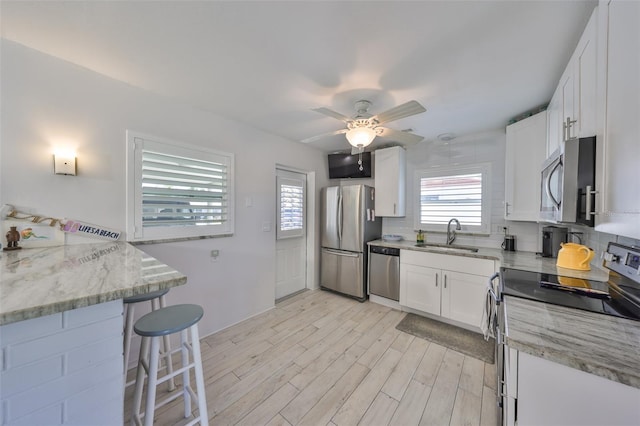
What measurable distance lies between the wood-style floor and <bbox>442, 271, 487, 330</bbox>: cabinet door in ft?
1.71

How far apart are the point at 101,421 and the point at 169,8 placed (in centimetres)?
184

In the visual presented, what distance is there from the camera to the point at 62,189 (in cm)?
163

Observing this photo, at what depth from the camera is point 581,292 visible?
1210 mm

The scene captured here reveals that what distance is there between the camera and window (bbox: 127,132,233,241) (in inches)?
76.6

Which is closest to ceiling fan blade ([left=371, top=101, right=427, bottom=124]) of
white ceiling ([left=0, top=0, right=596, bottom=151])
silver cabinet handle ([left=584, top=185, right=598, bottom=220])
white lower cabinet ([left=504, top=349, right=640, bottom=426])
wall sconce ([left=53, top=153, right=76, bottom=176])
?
white ceiling ([left=0, top=0, right=596, bottom=151])

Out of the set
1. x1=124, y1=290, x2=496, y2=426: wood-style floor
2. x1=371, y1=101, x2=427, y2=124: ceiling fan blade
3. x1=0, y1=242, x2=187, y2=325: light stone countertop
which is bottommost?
x1=124, y1=290, x2=496, y2=426: wood-style floor

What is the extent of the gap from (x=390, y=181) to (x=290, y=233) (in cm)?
170

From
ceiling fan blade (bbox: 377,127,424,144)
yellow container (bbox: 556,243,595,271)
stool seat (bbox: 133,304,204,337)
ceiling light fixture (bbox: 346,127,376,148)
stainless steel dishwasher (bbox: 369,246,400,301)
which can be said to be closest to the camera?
stool seat (bbox: 133,304,204,337)

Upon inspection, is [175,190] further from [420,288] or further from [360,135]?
[420,288]

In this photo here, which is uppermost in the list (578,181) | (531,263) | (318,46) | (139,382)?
(318,46)

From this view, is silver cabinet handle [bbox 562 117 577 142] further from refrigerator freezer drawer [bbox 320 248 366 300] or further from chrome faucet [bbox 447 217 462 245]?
refrigerator freezer drawer [bbox 320 248 366 300]

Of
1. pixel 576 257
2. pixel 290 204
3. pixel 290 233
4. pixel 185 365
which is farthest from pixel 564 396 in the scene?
pixel 290 204

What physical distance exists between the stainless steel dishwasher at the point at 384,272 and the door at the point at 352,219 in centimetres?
25

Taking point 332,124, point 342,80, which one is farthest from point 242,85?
point 332,124
